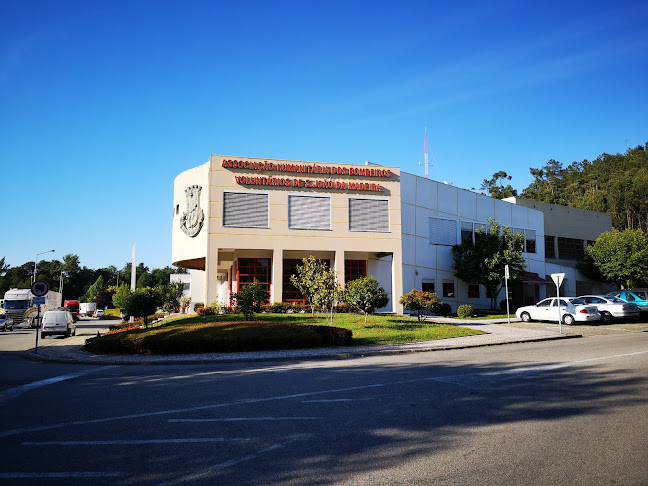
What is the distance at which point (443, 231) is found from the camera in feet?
132

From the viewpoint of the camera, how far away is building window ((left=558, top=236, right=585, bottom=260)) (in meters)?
50.3

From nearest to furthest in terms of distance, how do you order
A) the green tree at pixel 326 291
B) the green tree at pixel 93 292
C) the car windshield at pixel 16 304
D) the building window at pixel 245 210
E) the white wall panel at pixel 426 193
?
the green tree at pixel 326 291
the building window at pixel 245 210
the white wall panel at pixel 426 193
the car windshield at pixel 16 304
the green tree at pixel 93 292

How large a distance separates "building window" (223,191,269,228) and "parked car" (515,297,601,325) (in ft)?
56.1

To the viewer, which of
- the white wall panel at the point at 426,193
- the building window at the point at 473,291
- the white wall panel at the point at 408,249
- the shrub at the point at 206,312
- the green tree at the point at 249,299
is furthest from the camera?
the building window at the point at 473,291

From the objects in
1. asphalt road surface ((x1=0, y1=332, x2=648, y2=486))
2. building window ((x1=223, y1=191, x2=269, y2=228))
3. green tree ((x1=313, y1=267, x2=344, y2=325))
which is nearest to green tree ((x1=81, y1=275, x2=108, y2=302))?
→ building window ((x1=223, y1=191, x2=269, y2=228))

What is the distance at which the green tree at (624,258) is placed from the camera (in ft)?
137

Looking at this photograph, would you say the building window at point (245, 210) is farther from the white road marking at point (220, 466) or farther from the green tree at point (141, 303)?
the white road marking at point (220, 466)

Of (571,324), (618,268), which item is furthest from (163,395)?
(618,268)

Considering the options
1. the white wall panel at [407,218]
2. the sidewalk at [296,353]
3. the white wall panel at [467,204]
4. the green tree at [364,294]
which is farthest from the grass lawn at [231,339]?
the white wall panel at [467,204]

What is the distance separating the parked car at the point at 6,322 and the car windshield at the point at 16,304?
9.38 feet

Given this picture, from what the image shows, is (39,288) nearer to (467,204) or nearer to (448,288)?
(448,288)

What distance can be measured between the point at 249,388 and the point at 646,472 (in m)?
6.73

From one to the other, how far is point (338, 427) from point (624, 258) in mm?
44605

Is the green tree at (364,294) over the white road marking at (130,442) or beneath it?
over
